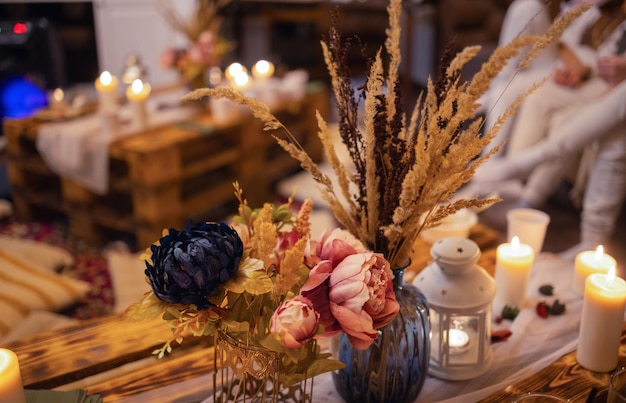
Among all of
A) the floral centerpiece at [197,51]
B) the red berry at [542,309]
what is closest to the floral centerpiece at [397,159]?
the red berry at [542,309]

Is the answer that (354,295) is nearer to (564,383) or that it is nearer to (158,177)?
(564,383)

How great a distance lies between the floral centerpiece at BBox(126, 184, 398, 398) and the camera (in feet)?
1.96

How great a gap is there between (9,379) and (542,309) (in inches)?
36.0

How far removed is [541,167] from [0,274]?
6.13 ft

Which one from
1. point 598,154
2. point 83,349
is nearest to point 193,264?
point 83,349

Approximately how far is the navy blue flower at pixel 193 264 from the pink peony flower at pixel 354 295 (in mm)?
92

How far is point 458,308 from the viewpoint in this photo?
91cm

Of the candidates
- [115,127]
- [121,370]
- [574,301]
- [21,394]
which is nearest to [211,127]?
[115,127]

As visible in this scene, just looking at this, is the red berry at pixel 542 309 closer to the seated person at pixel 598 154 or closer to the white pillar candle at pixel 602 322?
the white pillar candle at pixel 602 322

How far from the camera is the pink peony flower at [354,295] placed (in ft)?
2.06

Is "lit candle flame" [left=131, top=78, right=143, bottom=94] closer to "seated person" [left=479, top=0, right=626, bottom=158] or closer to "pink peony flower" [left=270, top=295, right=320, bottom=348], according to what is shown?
"seated person" [left=479, top=0, right=626, bottom=158]

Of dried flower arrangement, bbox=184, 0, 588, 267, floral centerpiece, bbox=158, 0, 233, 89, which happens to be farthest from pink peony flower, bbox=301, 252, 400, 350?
floral centerpiece, bbox=158, 0, 233, 89

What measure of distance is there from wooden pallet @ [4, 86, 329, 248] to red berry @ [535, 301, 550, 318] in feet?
4.59

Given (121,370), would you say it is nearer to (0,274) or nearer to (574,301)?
(0,274)
